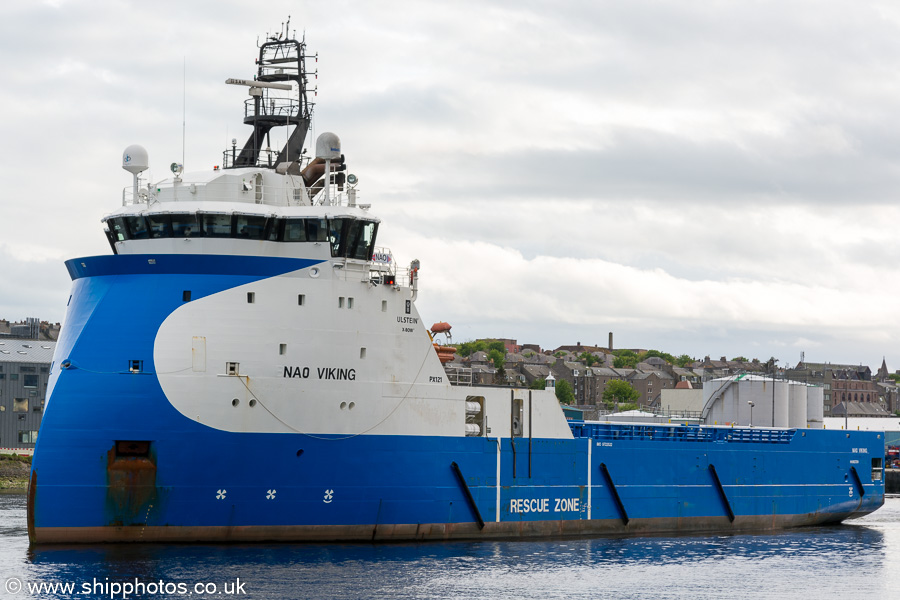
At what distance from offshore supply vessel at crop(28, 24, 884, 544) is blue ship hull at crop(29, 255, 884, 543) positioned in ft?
0.15

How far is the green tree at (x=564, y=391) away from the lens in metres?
157

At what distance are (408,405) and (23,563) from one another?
11.3m

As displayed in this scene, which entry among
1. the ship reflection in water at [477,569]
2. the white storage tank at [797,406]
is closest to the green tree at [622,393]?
the white storage tank at [797,406]

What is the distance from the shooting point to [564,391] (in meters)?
159

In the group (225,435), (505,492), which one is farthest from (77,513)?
(505,492)

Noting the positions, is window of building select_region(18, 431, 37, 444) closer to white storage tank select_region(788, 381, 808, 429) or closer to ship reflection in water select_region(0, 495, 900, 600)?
ship reflection in water select_region(0, 495, 900, 600)

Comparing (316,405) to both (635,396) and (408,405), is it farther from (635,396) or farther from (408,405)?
(635,396)

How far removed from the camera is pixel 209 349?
32312mm

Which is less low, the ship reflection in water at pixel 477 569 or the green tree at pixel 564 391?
the green tree at pixel 564 391

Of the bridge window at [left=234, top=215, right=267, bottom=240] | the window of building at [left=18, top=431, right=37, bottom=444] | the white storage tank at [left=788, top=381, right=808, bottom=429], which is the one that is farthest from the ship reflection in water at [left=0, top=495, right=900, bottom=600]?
the window of building at [left=18, top=431, right=37, bottom=444]

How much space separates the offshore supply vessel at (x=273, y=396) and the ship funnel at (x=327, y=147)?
70 millimetres

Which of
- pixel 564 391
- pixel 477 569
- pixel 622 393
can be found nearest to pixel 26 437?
pixel 477 569

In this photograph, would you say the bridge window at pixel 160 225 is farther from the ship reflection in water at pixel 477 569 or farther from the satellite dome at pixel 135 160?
the ship reflection in water at pixel 477 569

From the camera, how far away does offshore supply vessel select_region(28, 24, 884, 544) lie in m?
31.7
